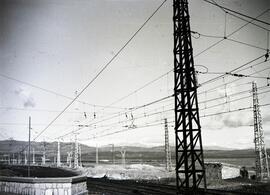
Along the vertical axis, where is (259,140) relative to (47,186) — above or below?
above

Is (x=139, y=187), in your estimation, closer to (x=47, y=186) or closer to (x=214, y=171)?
(x=47, y=186)

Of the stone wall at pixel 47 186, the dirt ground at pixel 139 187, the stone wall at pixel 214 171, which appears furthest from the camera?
the stone wall at pixel 214 171

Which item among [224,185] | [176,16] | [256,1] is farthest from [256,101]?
Result: [176,16]

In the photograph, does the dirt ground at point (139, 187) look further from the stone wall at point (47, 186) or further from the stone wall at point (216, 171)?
the stone wall at point (47, 186)

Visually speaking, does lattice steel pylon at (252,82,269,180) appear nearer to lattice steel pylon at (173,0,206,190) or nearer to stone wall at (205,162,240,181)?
stone wall at (205,162,240,181)

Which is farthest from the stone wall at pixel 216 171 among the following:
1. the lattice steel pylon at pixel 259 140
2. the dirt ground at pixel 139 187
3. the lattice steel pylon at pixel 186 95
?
the lattice steel pylon at pixel 186 95

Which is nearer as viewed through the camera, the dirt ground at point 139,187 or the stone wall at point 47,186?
the stone wall at point 47,186

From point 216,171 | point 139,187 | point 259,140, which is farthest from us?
point 216,171

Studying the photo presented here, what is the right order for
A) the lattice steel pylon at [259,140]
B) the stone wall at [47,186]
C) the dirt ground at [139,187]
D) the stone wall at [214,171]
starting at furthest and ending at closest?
1. the stone wall at [214,171]
2. the lattice steel pylon at [259,140]
3. the dirt ground at [139,187]
4. the stone wall at [47,186]

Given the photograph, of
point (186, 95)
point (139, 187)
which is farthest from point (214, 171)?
point (186, 95)

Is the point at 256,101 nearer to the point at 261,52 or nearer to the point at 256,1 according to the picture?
the point at 261,52

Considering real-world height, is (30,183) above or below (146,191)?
above
